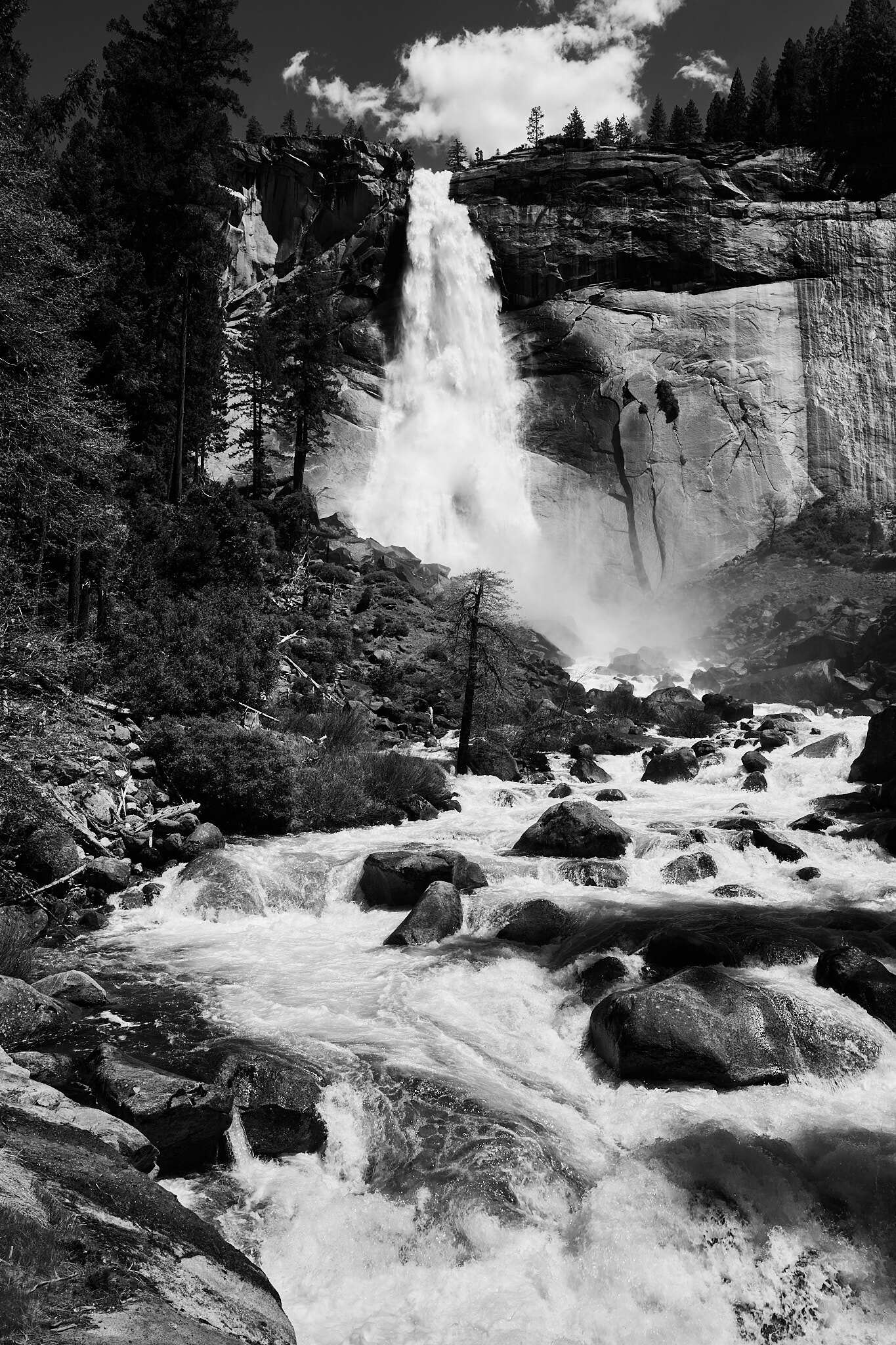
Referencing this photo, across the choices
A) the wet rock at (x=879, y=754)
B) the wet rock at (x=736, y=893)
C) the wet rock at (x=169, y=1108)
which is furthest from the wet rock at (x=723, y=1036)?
the wet rock at (x=879, y=754)

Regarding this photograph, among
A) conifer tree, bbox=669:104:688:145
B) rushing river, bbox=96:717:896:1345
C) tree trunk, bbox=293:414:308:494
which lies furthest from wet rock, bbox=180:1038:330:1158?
conifer tree, bbox=669:104:688:145

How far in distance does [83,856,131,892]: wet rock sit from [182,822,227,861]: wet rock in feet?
4.82

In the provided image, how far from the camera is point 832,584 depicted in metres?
45.7

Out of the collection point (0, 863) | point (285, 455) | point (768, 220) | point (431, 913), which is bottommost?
point (431, 913)

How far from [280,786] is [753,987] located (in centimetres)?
988

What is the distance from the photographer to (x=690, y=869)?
13.8 meters

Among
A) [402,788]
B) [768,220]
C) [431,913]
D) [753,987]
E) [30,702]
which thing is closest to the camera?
[753,987]

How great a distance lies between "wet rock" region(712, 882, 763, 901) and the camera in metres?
12.6

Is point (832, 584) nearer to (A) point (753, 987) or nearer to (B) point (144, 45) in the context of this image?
(B) point (144, 45)

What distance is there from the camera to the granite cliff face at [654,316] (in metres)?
52.6

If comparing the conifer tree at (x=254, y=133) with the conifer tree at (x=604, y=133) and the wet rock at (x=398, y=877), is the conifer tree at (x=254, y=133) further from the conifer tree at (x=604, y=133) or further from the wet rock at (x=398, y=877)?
the wet rock at (x=398, y=877)

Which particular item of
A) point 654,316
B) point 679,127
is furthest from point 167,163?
point 679,127

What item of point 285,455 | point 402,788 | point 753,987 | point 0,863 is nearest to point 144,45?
point 285,455

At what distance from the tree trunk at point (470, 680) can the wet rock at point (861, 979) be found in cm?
1317
